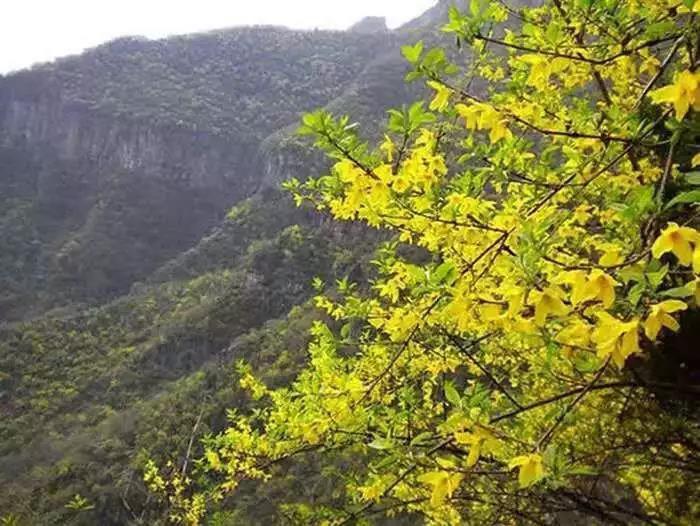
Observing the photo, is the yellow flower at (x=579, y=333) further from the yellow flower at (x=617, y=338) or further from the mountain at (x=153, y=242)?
the mountain at (x=153, y=242)

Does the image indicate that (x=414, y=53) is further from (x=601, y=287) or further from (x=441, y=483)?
(x=441, y=483)

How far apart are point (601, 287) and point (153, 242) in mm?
74658

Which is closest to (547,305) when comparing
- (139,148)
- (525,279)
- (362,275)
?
(525,279)

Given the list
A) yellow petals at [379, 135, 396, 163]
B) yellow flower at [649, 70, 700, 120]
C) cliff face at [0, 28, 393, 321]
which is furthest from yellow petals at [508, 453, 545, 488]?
cliff face at [0, 28, 393, 321]

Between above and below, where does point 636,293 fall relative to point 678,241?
below

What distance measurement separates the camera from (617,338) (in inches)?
48.2

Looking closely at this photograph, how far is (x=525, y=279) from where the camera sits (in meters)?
1.42

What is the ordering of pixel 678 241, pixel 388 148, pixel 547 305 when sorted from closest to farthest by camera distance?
pixel 678 241
pixel 547 305
pixel 388 148

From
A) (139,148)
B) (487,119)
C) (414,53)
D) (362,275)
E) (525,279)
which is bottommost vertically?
(362,275)

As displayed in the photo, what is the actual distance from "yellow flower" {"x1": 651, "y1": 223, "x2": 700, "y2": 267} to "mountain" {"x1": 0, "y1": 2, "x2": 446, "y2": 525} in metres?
16.7

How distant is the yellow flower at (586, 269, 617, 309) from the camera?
1.27m

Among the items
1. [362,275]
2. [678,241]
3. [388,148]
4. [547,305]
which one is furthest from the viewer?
[362,275]

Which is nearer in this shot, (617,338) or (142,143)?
(617,338)

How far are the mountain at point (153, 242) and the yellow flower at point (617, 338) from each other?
653 inches
